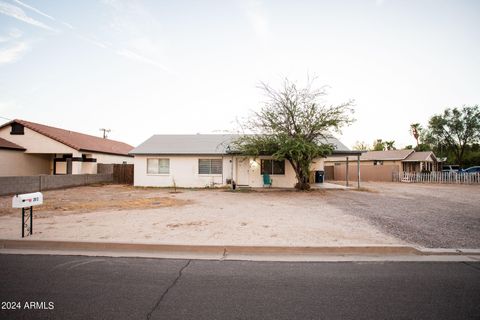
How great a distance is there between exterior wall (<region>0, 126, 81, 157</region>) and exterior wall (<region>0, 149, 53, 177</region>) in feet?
2.99

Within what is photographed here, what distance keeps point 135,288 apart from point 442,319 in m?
3.94

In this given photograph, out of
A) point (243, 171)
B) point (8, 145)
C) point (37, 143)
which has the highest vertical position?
point (37, 143)

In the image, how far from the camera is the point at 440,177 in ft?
79.8

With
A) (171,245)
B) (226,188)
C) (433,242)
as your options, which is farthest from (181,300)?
(226,188)

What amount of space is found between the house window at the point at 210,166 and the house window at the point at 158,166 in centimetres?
281

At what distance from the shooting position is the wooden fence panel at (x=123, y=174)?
21.7m

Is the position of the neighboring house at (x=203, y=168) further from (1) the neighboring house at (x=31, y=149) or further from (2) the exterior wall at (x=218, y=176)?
(1) the neighboring house at (x=31, y=149)

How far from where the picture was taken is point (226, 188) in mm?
18125

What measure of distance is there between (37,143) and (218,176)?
1687cm

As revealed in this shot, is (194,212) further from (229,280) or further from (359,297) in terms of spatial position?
(359,297)

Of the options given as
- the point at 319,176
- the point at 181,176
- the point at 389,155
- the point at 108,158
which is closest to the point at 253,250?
the point at 181,176

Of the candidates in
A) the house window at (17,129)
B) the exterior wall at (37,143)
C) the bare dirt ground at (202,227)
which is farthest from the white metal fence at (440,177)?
the house window at (17,129)

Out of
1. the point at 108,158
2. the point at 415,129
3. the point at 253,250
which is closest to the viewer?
the point at 253,250

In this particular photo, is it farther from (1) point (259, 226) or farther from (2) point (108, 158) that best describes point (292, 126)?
(2) point (108, 158)
